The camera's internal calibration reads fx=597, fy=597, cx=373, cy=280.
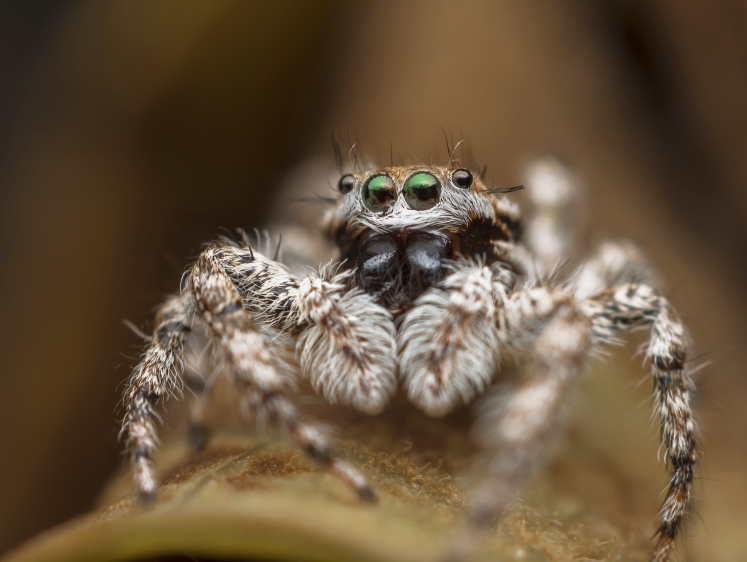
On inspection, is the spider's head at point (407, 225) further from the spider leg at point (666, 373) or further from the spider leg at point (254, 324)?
the spider leg at point (666, 373)

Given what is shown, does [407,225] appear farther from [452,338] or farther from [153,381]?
[153,381]

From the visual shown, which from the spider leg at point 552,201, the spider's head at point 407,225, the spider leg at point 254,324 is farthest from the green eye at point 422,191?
the spider leg at point 552,201

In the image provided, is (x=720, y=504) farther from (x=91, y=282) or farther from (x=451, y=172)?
(x=91, y=282)

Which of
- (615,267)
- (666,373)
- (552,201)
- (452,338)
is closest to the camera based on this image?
(452,338)

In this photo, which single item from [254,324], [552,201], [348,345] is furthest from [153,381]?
[552,201]

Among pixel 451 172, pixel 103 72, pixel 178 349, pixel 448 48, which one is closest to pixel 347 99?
pixel 448 48
